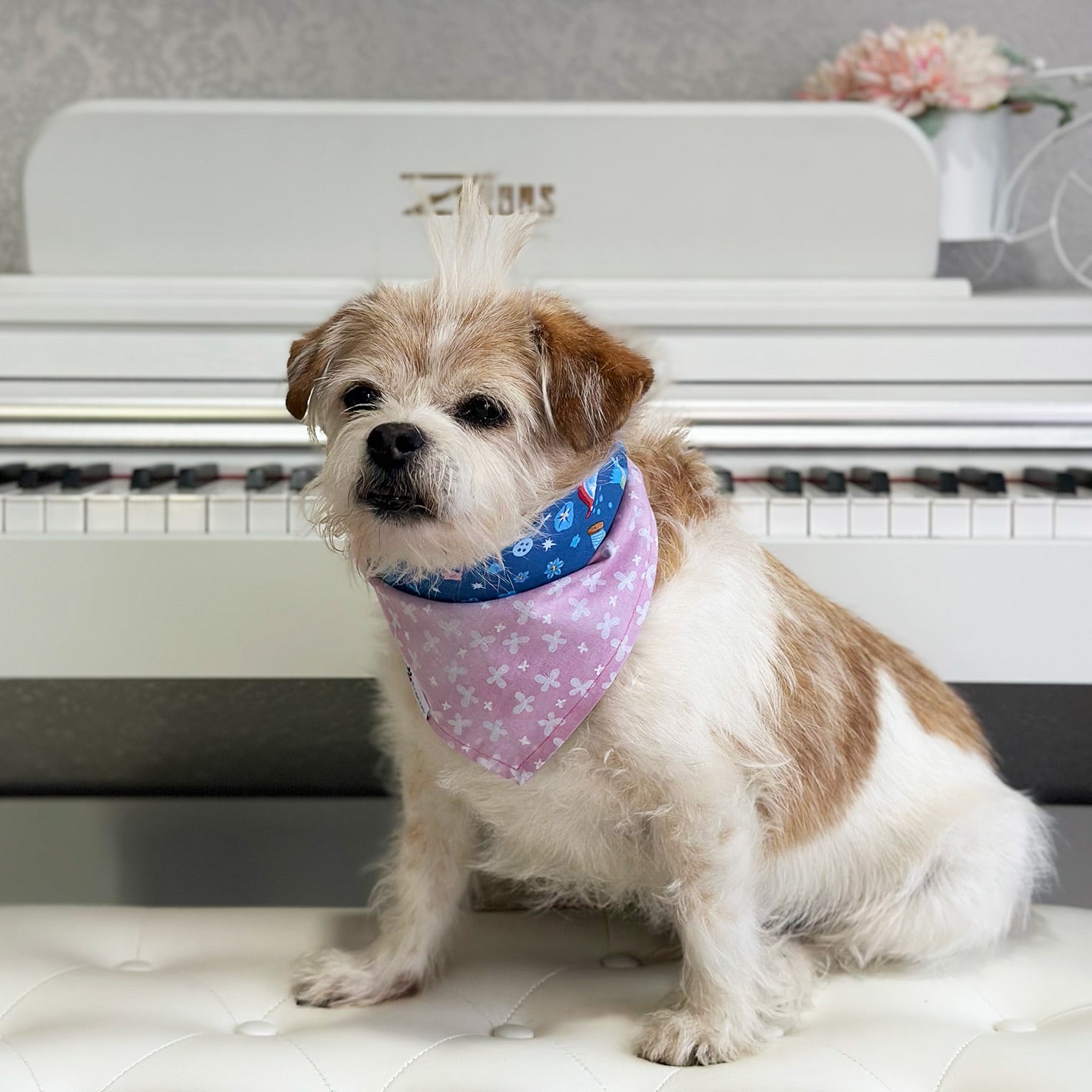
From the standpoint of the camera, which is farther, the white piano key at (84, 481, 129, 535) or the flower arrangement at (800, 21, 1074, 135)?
the flower arrangement at (800, 21, 1074, 135)

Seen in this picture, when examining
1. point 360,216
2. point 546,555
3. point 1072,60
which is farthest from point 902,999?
point 1072,60

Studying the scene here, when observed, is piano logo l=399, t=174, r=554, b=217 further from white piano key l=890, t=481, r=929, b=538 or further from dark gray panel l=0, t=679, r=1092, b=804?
dark gray panel l=0, t=679, r=1092, b=804

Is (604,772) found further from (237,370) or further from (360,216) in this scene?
(360,216)

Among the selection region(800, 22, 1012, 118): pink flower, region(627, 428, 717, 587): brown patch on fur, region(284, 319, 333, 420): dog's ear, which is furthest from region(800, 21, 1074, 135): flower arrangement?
region(284, 319, 333, 420): dog's ear

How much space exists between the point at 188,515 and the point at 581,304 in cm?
49

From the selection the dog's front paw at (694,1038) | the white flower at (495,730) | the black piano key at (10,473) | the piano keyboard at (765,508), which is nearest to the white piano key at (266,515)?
the piano keyboard at (765,508)

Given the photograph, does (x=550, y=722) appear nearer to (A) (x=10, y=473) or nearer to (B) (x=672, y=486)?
(B) (x=672, y=486)

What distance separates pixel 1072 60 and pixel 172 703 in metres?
2.09

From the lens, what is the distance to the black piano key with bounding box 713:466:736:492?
1.35 m

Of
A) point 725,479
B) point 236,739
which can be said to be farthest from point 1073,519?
point 236,739

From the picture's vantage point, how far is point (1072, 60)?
218 cm

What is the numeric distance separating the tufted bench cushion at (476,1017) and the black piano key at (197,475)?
1.49ft

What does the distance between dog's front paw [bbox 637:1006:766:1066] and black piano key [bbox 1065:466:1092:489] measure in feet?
2.30

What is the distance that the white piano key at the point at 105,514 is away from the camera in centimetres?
126
